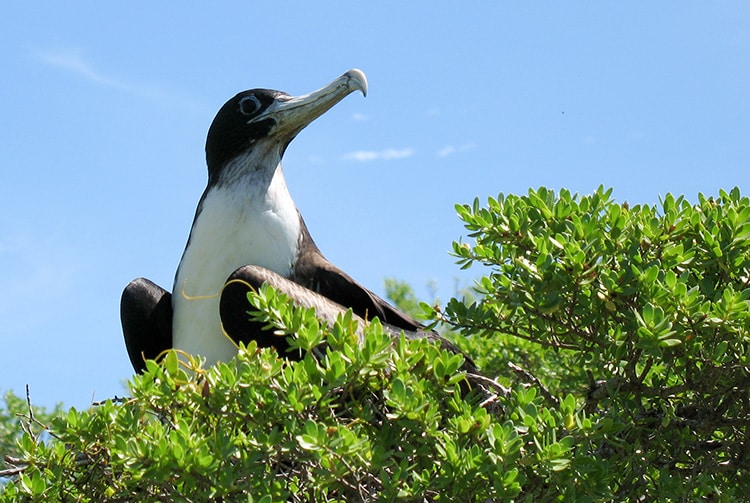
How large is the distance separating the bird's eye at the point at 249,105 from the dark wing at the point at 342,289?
2.92ft

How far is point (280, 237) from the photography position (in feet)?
18.4

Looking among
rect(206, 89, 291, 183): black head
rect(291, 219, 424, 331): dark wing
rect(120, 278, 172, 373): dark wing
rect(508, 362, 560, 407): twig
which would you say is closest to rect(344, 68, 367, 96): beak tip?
rect(206, 89, 291, 183): black head

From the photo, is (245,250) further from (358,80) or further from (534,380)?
(534,380)

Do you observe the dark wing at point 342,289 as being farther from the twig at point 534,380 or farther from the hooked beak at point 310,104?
the twig at point 534,380

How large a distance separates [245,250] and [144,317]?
0.69 metres

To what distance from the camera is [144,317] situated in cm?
577

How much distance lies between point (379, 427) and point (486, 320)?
761mm

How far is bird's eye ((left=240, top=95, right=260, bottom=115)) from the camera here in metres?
6.04

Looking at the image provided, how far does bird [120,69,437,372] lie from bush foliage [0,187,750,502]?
4.23 ft

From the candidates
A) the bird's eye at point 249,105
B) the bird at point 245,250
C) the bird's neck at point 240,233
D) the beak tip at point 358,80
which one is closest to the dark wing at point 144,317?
the bird at point 245,250

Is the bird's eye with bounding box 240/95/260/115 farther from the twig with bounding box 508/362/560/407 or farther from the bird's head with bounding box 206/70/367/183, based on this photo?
the twig with bounding box 508/362/560/407

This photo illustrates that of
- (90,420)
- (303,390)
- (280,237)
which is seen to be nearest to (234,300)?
(280,237)

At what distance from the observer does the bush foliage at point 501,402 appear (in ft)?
11.3

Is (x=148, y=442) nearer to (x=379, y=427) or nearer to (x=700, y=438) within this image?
(x=379, y=427)
